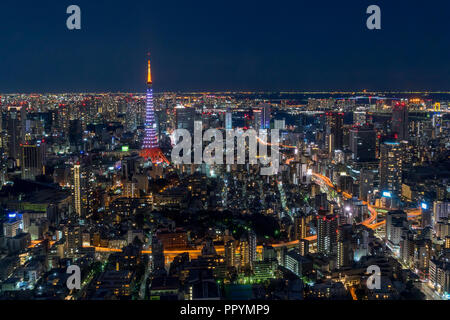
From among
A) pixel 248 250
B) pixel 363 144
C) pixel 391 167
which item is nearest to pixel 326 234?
pixel 248 250

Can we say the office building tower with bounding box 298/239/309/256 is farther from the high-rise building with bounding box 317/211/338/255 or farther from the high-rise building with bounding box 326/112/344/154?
the high-rise building with bounding box 326/112/344/154

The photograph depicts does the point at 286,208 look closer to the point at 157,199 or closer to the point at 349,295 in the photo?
the point at 157,199

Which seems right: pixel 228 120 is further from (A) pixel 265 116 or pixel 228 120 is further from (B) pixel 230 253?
(B) pixel 230 253

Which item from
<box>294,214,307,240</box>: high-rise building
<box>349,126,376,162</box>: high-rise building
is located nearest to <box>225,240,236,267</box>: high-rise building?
<box>294,214,307,240</box>: high-rise building

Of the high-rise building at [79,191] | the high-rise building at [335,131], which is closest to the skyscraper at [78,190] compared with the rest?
the high-rise building at [79,191]

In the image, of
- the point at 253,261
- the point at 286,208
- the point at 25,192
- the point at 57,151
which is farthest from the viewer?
the point at 57,151
